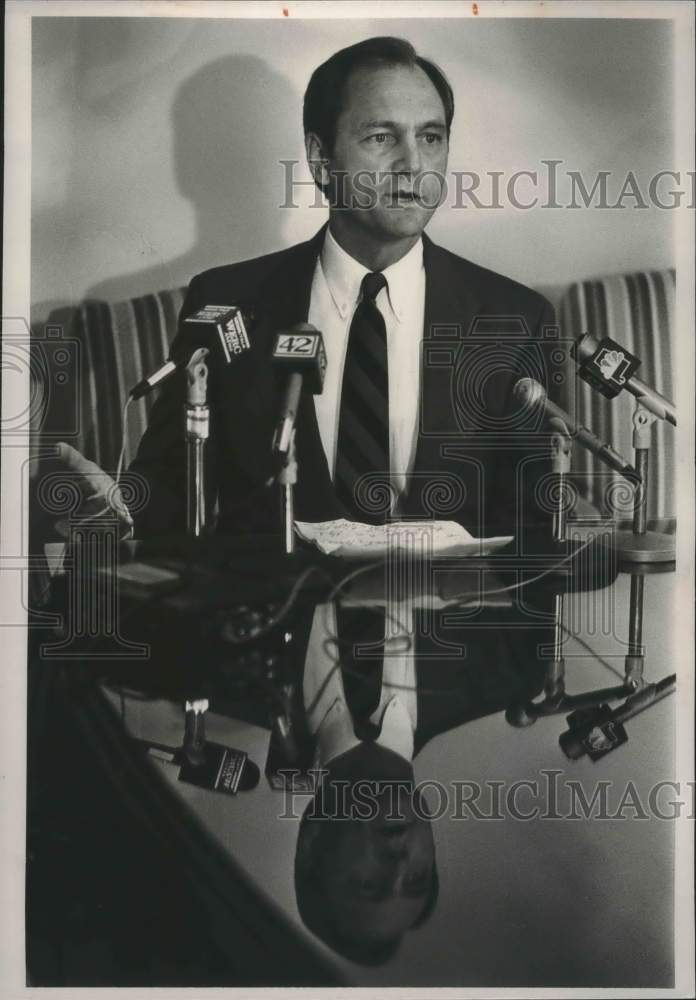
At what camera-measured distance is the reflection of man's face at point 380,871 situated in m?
1.34

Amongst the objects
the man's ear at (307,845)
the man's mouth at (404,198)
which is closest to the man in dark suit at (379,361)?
the man's mouth at (404,198)

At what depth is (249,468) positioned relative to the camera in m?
1.40

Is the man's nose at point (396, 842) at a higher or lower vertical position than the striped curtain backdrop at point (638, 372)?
lower

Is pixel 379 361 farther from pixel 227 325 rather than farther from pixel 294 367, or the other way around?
pixel 227 325

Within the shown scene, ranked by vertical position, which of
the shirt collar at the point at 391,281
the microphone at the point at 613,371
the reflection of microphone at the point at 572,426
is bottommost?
the reflection of microphone at the point at 572,426

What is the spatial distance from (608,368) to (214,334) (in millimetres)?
574

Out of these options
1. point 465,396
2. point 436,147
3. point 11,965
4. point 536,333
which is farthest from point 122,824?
point 436,147

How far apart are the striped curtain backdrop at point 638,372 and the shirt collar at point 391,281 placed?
0.22 m

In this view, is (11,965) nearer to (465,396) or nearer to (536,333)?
(465,396)

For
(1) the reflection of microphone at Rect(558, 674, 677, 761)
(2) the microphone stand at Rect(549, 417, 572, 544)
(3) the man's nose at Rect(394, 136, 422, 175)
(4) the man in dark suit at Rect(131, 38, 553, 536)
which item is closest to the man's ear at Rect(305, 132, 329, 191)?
(4) the man in dark suit at Rect(131, 38, 553, 536)

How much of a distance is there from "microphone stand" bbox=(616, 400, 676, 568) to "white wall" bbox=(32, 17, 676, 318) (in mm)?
232

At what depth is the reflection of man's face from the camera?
1342 millimetres

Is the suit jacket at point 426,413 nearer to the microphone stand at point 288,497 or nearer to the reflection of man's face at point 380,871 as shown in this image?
the microphone stand at point 288,497

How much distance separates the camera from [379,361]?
1.42m
